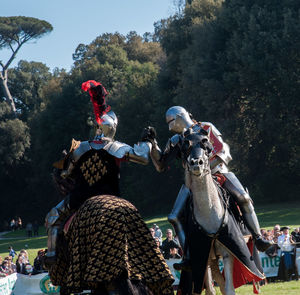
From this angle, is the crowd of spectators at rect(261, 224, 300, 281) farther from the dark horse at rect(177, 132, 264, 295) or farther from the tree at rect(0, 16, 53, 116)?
the tree at rect(0, 16, 53, 116)

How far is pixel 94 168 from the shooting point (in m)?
9.18

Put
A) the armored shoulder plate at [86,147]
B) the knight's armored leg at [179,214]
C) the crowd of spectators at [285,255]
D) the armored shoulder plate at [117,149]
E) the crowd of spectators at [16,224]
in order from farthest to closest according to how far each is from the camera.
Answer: the crowd of spectators at [16,224] → the crowd of spectators at [285,255] → the knight's armored leg at [179,214] → the armored shoulder plate at [86,147] → the armored shoulder plate at [117,149]

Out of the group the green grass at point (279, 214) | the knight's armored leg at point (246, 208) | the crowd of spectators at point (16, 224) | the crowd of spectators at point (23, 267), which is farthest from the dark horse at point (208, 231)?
the crowd of spectators at point (16, 224)

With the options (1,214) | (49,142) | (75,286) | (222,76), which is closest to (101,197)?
(75,286)

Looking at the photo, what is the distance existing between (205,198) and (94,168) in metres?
1.52

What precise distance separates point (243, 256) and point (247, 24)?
107ft

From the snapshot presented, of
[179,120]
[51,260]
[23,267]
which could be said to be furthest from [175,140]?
[23,267]

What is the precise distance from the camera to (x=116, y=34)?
2955 inches

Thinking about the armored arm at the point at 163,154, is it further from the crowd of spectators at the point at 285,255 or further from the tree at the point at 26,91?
the tree at the point at 26,91

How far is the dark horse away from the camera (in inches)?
339

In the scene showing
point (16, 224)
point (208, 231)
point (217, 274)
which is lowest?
point (16, 224)

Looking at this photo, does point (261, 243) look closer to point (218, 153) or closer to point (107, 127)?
point (218, 153)

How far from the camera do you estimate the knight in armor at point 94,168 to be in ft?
30.0

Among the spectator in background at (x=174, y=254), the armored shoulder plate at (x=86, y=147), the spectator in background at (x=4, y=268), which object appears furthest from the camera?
the spectator in background at (x=4, y=268)
